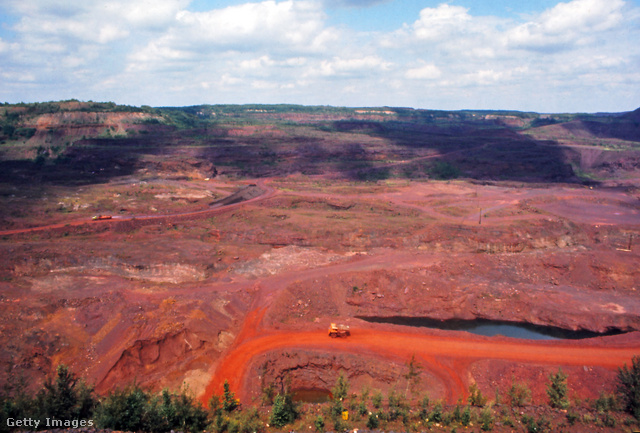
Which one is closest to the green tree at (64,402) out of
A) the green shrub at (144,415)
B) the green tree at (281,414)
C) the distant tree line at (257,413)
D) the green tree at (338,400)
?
the distant tree line at (257,413)

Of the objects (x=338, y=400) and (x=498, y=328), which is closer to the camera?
(x=338, y=400)

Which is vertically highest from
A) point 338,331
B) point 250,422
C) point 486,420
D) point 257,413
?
point 486,420

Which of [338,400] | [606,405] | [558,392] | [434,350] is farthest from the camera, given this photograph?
[434,350]

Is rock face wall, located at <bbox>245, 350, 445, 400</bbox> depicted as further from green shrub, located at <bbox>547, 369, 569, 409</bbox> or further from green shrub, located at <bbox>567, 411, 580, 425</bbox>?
green shrub, located at <bbox>567, 411, 580, 425</bbox>

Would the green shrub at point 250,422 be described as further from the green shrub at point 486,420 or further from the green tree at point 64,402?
the green shrub at point 486,420

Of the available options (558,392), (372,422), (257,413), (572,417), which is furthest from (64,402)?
(558,392)

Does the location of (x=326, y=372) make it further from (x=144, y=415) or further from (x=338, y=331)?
(x=144, y=415)

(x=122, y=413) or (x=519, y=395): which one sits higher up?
(x=122, y=413)

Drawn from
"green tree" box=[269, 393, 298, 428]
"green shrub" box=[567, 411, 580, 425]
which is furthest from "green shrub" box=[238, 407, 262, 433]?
"green shrub" box=[567, 411, 580, 425]
